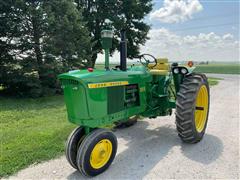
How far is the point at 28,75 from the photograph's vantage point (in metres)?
8.77

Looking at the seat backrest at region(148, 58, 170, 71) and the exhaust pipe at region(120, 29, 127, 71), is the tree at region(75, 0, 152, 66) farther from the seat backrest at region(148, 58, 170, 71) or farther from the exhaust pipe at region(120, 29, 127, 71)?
the exhaust pipe at region(120, 29, 127, 71)

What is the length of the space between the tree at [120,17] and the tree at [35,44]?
6.61 m

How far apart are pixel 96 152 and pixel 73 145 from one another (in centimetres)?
35

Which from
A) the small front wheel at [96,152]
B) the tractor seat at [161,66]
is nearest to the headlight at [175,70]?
the tractor seat at [161,66]

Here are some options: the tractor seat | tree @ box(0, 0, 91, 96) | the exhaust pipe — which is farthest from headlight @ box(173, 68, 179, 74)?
tree @ box(0, 0, 91, 96)

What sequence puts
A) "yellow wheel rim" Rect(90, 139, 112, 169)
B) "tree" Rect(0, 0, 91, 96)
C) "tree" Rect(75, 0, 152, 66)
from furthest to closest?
"tree" Rect(75, 0, 152, 66), "tree" Rect(0, 0, 91, 96), "yellow wheel rim" Rect(90, 139, 112, 169)

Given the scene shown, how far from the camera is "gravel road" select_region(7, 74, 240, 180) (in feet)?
10.0

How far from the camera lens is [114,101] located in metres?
3.38

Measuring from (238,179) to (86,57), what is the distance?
27.0 ft

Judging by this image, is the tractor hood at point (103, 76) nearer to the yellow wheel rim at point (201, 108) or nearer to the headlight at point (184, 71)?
the headlight at point (184, 71)

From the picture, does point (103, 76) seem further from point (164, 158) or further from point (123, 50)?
point (164, 158)

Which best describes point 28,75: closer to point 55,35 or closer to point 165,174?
point 55,35

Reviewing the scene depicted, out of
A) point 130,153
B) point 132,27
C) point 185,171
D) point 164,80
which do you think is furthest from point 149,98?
point 132,27

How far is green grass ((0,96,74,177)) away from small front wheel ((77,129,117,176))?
2.90 ft
